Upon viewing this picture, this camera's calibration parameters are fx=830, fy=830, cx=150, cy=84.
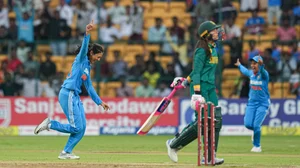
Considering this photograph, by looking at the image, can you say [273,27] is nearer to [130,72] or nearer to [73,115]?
[130,72]

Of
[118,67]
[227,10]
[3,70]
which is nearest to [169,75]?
[118,67]

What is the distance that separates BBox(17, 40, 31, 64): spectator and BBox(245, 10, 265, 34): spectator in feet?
24.9

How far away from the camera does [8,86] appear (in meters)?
26.4

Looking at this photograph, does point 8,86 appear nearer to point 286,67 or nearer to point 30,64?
point 30,64

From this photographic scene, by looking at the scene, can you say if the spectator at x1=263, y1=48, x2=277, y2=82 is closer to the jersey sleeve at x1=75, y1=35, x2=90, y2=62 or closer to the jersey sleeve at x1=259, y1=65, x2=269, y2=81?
the jersey sleeve at x1=259, y1=65, x2=269, y2=81

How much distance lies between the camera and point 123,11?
94.0 feet

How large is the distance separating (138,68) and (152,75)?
0.67 m

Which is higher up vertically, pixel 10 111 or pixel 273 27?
pixel 273 27

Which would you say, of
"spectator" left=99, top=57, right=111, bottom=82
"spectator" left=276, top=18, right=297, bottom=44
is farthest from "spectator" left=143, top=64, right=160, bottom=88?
"spectator" left=276, top=18, right=297, bottom=44

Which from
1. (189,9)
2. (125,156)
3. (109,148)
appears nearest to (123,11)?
(189,9)

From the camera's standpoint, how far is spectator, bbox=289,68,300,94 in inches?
1047

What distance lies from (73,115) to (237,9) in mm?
15925

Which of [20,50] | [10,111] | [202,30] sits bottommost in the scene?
[10,111]

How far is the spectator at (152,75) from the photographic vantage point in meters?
26.8
